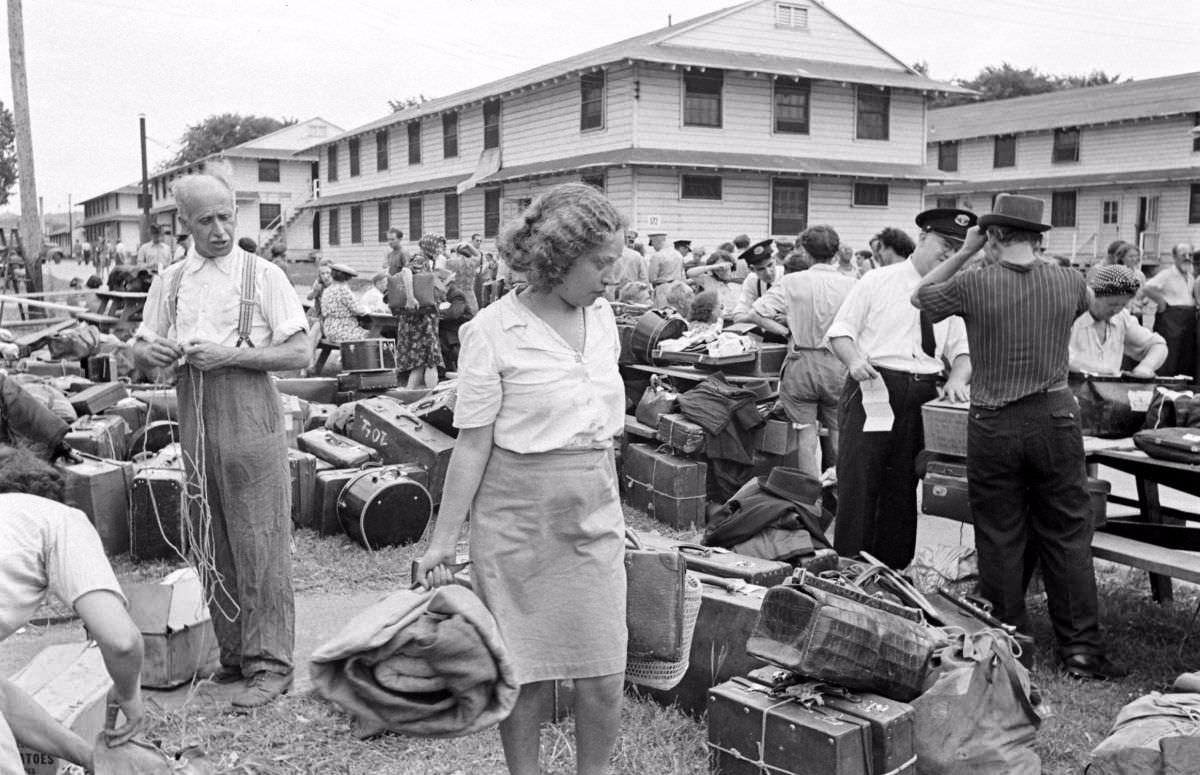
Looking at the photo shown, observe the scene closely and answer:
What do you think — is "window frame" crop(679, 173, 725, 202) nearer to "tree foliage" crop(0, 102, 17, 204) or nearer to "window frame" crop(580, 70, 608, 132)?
"window frame" crop(580, 70, 608, 132)

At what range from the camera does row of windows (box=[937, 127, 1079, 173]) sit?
4053cm

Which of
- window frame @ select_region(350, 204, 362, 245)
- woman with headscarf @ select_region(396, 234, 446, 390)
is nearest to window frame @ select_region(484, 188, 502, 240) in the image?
window frame @ select_region(350, 204, 362, 245)

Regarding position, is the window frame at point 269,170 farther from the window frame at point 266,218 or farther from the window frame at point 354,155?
the window frame at point 354,155

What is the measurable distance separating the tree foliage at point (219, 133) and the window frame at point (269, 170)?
30.2 meters

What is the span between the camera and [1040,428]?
5004 mm

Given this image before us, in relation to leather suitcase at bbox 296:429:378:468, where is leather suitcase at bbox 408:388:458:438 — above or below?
above

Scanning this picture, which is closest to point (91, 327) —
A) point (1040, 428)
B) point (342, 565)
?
point (342, 565)

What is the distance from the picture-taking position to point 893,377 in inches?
241

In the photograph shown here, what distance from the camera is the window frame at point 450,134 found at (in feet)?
113

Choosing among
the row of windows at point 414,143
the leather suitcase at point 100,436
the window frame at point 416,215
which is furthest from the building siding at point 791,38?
the leather suitcase at point 100,436

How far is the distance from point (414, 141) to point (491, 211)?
20.1 feet

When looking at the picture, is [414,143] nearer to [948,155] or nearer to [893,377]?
[948,155]

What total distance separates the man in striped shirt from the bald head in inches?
123

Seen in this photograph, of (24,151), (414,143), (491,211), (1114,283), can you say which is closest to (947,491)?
(1114,283)
